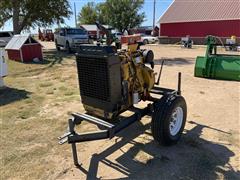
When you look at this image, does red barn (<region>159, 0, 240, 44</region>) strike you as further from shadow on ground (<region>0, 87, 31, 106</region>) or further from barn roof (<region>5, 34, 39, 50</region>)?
shadow on ground (<region>0, 87, 31, 106</region>)


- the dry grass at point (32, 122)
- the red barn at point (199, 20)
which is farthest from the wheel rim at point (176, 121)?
the red barn at point (199, 20)

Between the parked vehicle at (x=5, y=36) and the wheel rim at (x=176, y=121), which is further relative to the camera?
the parked vehicle at (x=5, y=36)

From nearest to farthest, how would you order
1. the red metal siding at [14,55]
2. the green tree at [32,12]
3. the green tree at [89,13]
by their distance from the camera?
the red metal siding at [14,55]
the green tree at [32,12]
the green tree at [89,13]

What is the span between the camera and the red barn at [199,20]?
25.8 metres

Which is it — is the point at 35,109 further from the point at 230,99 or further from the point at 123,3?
the point at 123,3

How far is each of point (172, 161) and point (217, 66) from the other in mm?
5981

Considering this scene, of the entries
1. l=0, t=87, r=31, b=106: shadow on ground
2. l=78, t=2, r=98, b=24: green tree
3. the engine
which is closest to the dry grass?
l=0, t=87, r=31, b=106: shadow on ground

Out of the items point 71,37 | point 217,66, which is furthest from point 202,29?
point 217,66

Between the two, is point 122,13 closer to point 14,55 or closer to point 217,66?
point 14,55

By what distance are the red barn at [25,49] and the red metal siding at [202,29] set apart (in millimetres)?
17527

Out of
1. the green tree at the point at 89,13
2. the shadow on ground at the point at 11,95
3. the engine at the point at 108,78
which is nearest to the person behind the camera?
the engine at the point at 108,78

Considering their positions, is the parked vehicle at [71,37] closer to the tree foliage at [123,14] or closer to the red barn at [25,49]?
the red barn at [25,49]

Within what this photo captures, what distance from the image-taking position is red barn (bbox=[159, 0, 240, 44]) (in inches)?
1015

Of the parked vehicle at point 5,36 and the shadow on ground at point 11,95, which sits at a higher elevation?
the parked vehicle at point 5,36
